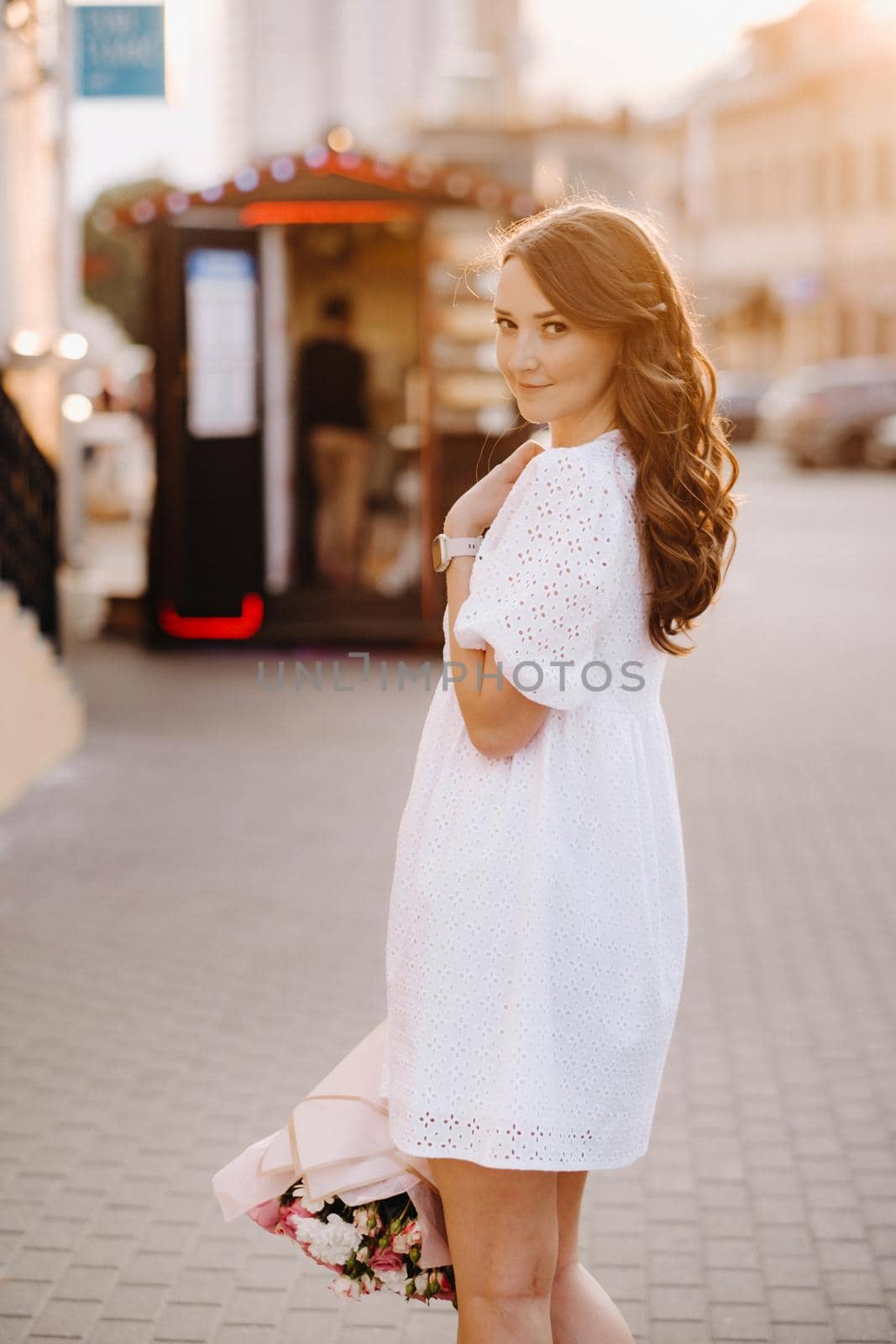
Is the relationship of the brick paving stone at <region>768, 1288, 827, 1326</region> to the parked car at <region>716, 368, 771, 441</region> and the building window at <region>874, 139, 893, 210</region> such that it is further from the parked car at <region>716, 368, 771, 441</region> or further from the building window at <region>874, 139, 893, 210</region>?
the building window at <region>874, 139, 893, 210</region>

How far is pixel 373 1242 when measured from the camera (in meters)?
2.60

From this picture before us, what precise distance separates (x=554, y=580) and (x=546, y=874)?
398 mm

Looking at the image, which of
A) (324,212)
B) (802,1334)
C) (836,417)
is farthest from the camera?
(836,417)

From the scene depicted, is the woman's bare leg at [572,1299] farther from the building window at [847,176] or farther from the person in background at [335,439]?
the building window at [847,176]

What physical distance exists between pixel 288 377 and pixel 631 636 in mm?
10458

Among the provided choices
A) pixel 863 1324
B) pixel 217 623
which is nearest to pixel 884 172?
pixel 217 623

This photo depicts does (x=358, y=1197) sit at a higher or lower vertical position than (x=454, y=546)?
lower

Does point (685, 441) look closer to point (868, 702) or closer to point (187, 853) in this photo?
point (187, 853)

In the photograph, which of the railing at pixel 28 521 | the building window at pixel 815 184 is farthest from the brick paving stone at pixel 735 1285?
the building window at pixel 815 184

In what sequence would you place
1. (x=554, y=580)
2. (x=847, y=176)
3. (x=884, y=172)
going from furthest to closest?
(x=847, y=176) < (x=884, y=172) < (x=554, y=580)

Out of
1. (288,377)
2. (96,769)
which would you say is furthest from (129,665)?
(96,769)

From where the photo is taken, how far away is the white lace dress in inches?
91.5

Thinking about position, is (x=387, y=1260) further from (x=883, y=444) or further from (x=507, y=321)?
(x=883, y=444)

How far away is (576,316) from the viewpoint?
7.79ft
